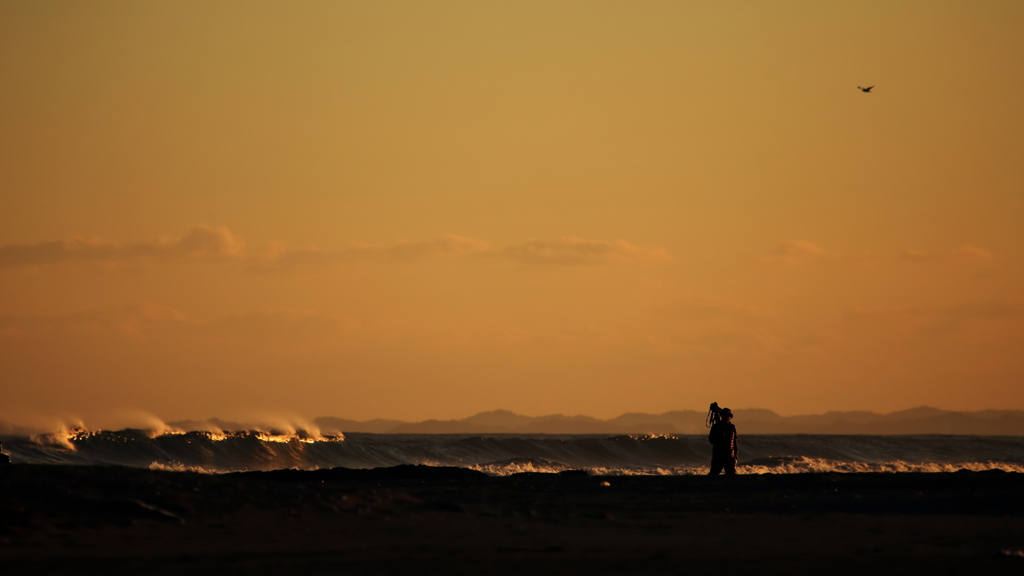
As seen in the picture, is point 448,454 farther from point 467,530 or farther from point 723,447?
point 467,530

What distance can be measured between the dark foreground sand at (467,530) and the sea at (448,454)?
13756 millimetres

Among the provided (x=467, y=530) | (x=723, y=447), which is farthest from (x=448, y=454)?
(x=467, y=530)

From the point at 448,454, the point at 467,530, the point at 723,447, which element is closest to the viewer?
the point at 467,530

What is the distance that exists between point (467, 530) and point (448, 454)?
32.1m

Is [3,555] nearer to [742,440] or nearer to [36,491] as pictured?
[36,491]

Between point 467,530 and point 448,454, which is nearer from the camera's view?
point 467,530

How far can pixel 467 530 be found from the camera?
11.2m

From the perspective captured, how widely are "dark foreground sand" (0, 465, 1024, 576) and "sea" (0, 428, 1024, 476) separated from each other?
13756 millimetres

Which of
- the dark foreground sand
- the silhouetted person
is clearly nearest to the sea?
the silhouetted person

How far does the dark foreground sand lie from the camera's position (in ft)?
29.1

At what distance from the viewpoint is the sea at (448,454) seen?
3488cm

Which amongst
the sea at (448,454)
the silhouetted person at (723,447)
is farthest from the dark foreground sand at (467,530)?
the sea at (448,454)

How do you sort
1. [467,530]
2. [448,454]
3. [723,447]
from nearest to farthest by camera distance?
1. [467,530]
2. [723,447]
3. [448,454]

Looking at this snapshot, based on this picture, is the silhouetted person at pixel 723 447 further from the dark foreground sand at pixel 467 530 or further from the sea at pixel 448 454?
the dark foreground sand at pixel 467 530
